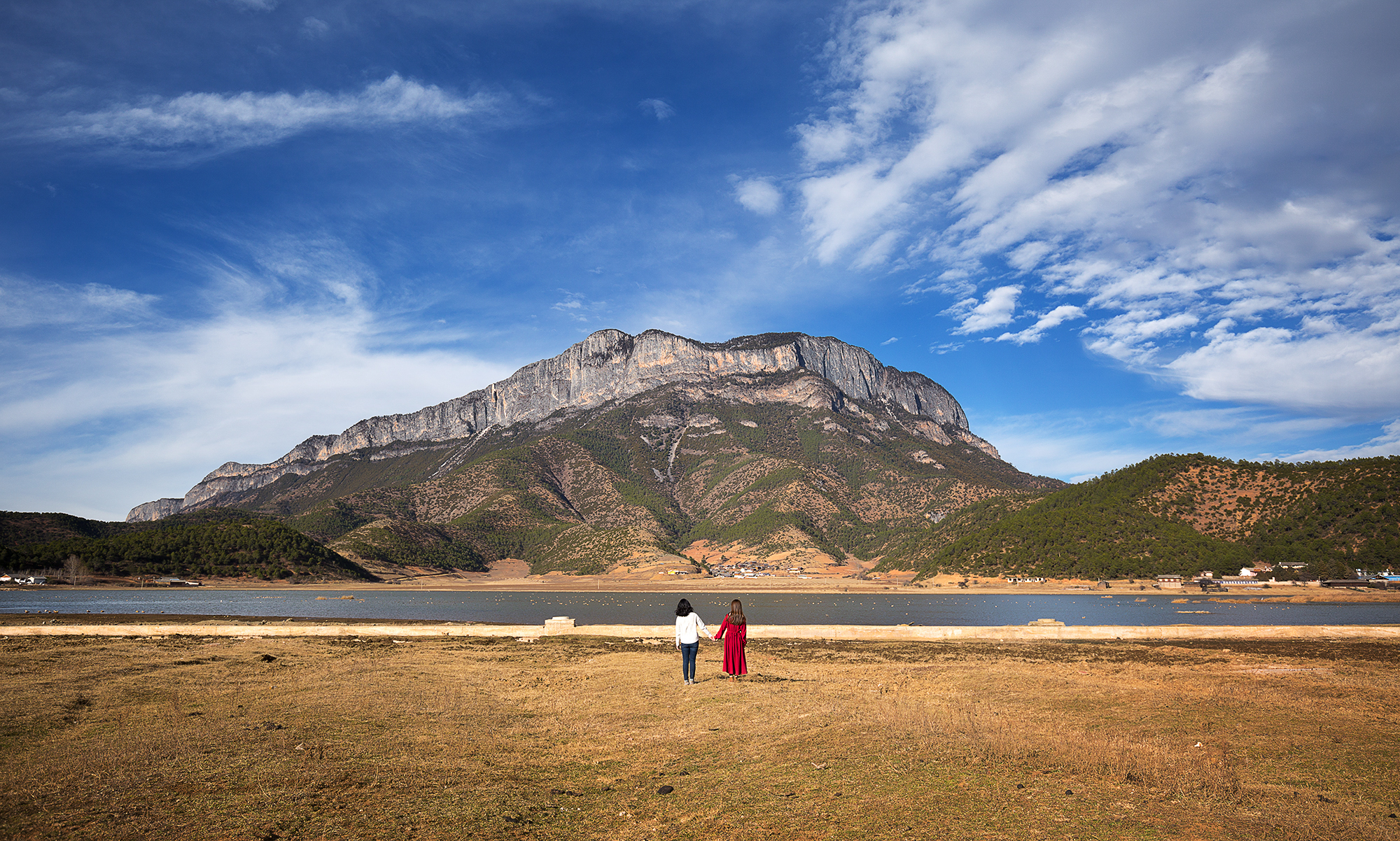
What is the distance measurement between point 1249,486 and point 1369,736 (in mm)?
113113

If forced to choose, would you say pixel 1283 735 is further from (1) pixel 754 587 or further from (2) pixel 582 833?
(1) pixel 754 587

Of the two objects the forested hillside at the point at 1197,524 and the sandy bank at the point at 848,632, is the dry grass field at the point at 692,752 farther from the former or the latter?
the forested hillside at the point at 1197,524

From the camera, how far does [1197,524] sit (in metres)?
99.1

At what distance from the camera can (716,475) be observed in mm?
195875

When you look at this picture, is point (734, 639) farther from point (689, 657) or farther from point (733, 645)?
point (689, 657)

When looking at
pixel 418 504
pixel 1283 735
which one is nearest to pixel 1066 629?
pixel 1283 735

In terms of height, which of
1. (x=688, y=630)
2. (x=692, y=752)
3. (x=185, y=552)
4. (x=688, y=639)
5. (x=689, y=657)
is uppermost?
(x=185, y=552)

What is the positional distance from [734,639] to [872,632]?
44.5 feet

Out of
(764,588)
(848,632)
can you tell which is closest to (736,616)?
(848,632)

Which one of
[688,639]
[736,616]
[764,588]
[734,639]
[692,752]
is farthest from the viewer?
[764,588]

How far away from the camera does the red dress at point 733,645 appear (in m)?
15.8

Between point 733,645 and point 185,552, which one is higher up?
point 185,552

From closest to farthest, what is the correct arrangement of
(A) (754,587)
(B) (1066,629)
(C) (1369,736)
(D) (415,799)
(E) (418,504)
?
(D) (415,799), (C) (1369,736), (B) (1066,629), (A) (754,587), (E) (418,504)

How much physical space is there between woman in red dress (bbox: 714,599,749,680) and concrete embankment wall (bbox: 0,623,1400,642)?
36.5ft
